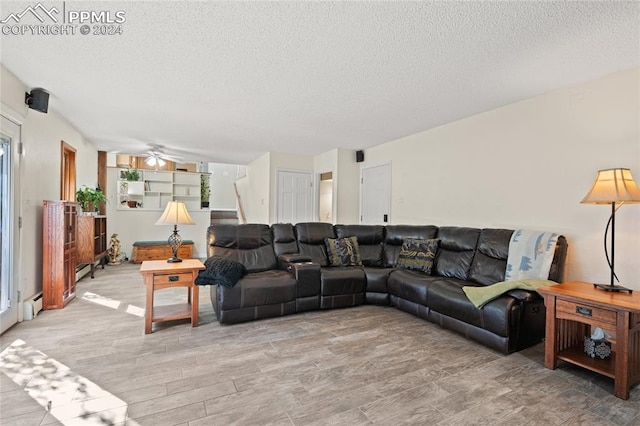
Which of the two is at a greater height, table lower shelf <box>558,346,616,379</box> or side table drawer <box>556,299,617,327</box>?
side table drawer <box>556,299,617,327</box>

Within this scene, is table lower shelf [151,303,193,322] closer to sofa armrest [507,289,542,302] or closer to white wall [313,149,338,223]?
sofa armrest [507,289,542,302]

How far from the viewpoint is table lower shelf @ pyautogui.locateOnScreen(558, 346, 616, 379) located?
2.06m

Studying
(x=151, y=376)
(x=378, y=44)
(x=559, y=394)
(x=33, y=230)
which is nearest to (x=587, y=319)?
(x=559, y=394)

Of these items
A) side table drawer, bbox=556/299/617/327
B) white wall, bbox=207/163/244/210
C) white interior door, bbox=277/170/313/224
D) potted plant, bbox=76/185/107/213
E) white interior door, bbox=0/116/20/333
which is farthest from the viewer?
white wall, bbox=207/163/244/210

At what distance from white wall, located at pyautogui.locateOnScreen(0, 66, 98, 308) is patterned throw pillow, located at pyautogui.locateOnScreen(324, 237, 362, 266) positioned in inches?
136

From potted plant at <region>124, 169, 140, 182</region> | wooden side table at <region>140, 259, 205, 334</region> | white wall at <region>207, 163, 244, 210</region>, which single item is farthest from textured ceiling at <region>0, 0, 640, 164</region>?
white wall at <region>207, 163, 244, 210</region>

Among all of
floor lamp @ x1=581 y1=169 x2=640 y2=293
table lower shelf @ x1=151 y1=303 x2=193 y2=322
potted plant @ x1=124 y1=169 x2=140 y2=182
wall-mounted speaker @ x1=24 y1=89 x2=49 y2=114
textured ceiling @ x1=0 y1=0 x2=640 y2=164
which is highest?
textured ceiling @ x1=0 y1=0 x2=640 y2=164

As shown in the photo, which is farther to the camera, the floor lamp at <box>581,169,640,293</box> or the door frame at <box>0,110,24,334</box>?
the door frame at <box>0,110,24,334</box>

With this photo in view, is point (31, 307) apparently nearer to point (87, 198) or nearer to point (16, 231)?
point (16, 231)

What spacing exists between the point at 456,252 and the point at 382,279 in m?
0.97

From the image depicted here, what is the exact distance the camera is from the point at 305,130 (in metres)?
4.67

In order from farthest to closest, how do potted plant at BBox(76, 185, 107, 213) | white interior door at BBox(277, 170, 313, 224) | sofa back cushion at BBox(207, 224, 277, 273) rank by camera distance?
white interior door at BBox(277, 170, 313, 224) → potted plant at BBox(76, 185, 107, 213) → sofa back cushion at BBox(207, 224, 277, 273)

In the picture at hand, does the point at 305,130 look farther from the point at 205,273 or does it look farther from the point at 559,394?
the point at 559,394

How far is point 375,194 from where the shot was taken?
5.70 m
